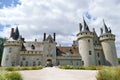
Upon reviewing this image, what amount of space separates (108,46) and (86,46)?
259 inches

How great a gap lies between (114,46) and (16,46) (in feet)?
89.8

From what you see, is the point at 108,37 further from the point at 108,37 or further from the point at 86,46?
the point at 86,46

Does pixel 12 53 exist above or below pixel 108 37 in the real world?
below

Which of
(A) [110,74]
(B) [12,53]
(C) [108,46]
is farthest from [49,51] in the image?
(A) [110,74]

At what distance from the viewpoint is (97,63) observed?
137 feet

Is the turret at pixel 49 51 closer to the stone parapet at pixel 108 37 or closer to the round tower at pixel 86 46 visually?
the round tower at pixel 86 46

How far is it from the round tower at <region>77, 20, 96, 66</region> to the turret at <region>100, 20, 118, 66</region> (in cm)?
416

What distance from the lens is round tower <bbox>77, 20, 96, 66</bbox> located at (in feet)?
129

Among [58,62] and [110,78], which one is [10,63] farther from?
[110,78]

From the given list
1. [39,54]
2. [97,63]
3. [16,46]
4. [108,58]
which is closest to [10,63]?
[16,46]

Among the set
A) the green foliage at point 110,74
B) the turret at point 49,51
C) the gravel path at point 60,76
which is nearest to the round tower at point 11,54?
the turret at point 49,51

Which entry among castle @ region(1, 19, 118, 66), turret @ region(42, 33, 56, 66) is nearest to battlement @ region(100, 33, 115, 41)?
castle @ region(1, 19, 118, 66)

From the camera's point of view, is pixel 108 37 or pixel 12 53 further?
pixel 108 37

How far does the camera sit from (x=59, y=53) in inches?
1658
